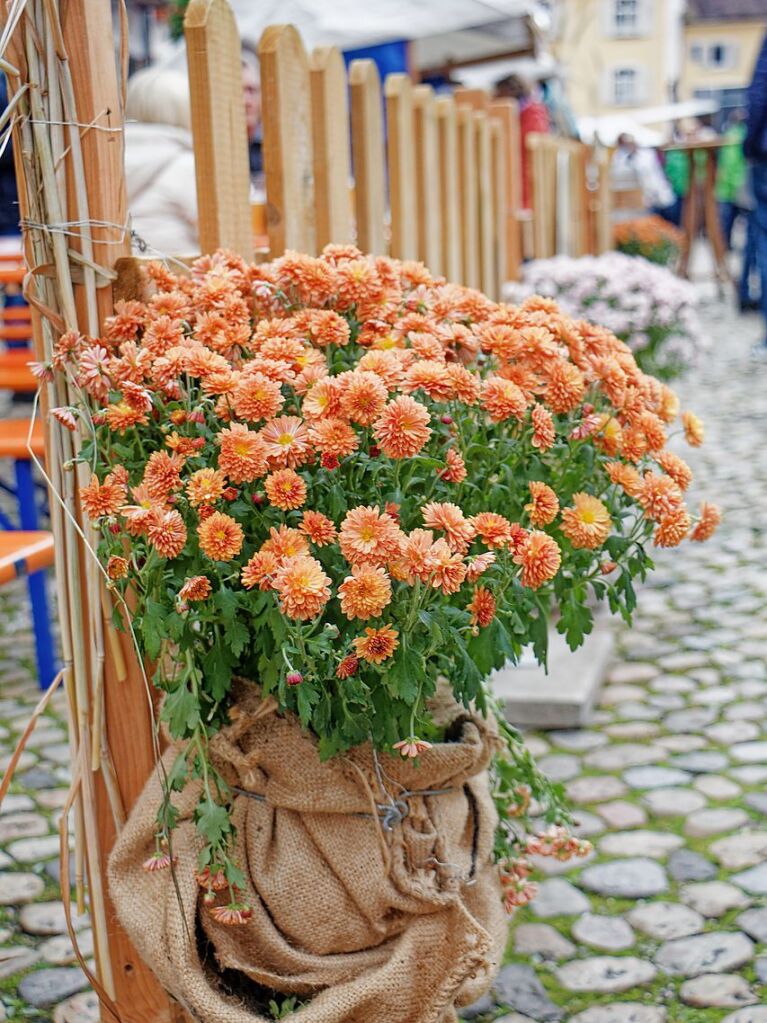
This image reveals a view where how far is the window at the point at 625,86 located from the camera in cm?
4275

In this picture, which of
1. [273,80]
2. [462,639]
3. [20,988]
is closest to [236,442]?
[462,639]

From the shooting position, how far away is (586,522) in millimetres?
1839

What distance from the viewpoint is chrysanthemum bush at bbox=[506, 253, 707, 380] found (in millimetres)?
4656

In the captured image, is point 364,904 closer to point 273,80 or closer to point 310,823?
point 310,823

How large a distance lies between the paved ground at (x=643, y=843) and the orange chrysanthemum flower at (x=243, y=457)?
109 centimetres

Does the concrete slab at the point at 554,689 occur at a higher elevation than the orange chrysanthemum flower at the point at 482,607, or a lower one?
lower

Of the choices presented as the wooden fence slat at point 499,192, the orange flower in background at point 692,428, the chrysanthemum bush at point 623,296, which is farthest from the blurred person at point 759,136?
the orange flower in background at point 692,428

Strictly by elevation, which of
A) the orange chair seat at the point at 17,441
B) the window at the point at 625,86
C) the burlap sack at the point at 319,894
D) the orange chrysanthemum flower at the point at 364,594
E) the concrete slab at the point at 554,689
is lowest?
the concrete slab at the point at 554,689

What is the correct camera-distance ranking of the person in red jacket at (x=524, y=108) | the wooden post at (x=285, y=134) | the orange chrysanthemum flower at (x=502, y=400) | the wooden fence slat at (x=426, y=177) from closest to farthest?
the orange chrysanthemum flower at (x=502, y=400) → the wooden post at (x=285, y=134) → the wooden fence slat at (x=426, y=177) → the person in red jacket at (x=524, y=108)

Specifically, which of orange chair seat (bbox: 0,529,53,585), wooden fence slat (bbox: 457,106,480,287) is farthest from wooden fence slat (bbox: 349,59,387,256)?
orange chair seat (bbox: 0,529,53,585)

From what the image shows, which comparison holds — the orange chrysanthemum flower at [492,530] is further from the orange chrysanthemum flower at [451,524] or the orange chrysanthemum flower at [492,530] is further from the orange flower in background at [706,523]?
the orange flower in background at [706,523]

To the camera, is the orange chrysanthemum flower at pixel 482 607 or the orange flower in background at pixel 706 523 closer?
the orange chrysanthemum flower at pixel 482 607

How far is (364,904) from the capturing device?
187 centimetres

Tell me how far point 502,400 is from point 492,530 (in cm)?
20
